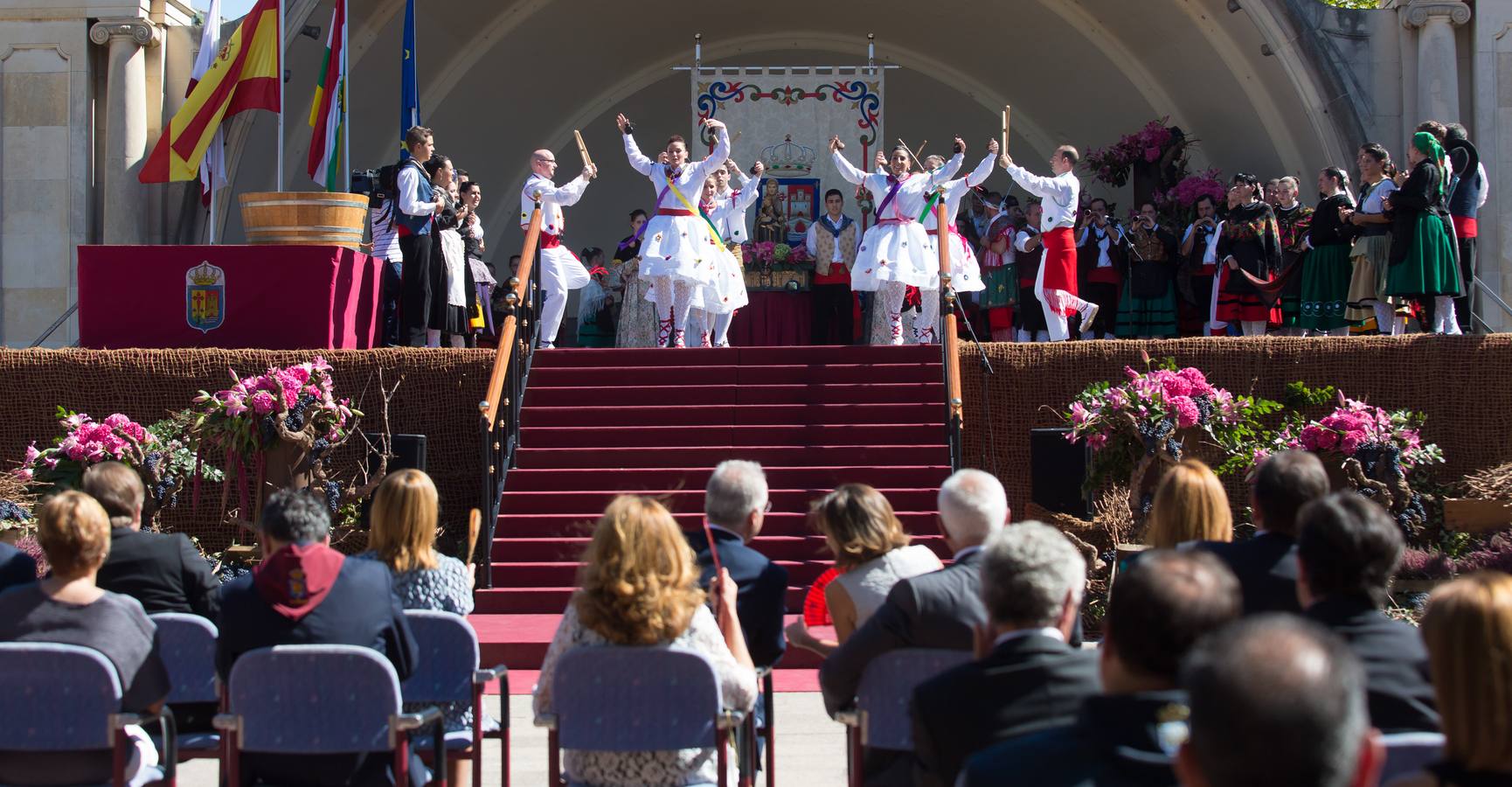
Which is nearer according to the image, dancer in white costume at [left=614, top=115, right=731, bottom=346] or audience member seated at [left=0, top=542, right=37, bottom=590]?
audience member seated at [left=0, top=542, right=37, bottom=590]

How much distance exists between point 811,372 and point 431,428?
2.46 m

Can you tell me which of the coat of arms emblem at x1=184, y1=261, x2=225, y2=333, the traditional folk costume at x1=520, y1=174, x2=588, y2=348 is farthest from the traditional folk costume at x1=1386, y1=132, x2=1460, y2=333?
the coat of arms emblem at x1=184, y1=261, x2=225, y2=333

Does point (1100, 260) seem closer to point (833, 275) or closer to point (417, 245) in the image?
point (833, 275)

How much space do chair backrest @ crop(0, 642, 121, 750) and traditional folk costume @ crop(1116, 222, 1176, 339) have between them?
35.2 ft

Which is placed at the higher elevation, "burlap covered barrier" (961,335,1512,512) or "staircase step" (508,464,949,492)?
"burlap covered barrier" (961,335,1512,512)

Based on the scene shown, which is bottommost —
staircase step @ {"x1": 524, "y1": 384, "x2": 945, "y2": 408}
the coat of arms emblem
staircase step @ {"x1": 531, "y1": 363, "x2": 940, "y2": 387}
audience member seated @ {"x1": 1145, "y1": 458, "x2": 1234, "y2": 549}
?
audience member seated @ {"x1": 1145, "y1": 458, "x2": 1234, "y2": 549}

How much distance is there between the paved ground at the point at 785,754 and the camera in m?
5.46

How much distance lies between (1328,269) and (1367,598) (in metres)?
8.19

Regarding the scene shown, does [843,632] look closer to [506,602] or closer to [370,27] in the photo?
[506,602]

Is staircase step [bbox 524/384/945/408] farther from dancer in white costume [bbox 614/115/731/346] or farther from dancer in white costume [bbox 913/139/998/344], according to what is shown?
dancer in white costume [bbox 913/139/998/344]

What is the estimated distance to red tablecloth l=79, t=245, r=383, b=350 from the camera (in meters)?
10.3

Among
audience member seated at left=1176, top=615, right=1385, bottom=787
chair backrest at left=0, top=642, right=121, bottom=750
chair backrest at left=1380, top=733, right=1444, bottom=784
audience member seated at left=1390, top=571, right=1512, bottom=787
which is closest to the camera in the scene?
audience member seated at left=1176, top=615, right=1385, bottom=787

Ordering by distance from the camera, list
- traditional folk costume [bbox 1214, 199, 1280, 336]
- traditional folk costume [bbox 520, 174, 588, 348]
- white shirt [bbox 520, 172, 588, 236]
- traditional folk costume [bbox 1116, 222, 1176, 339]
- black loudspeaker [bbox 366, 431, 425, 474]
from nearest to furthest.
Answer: black loudspeaker [bbox 366, 431, 425, 474], white shirt [bbox 520, 172, 588, 236], traditional folk costume [bbox 520, 174, 588, 348], traditional folk costume [bbox 1214, 199, 1280, 336], traditional folk costume [bbox 1116, 222, 1176, 339]

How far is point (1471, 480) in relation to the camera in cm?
896
